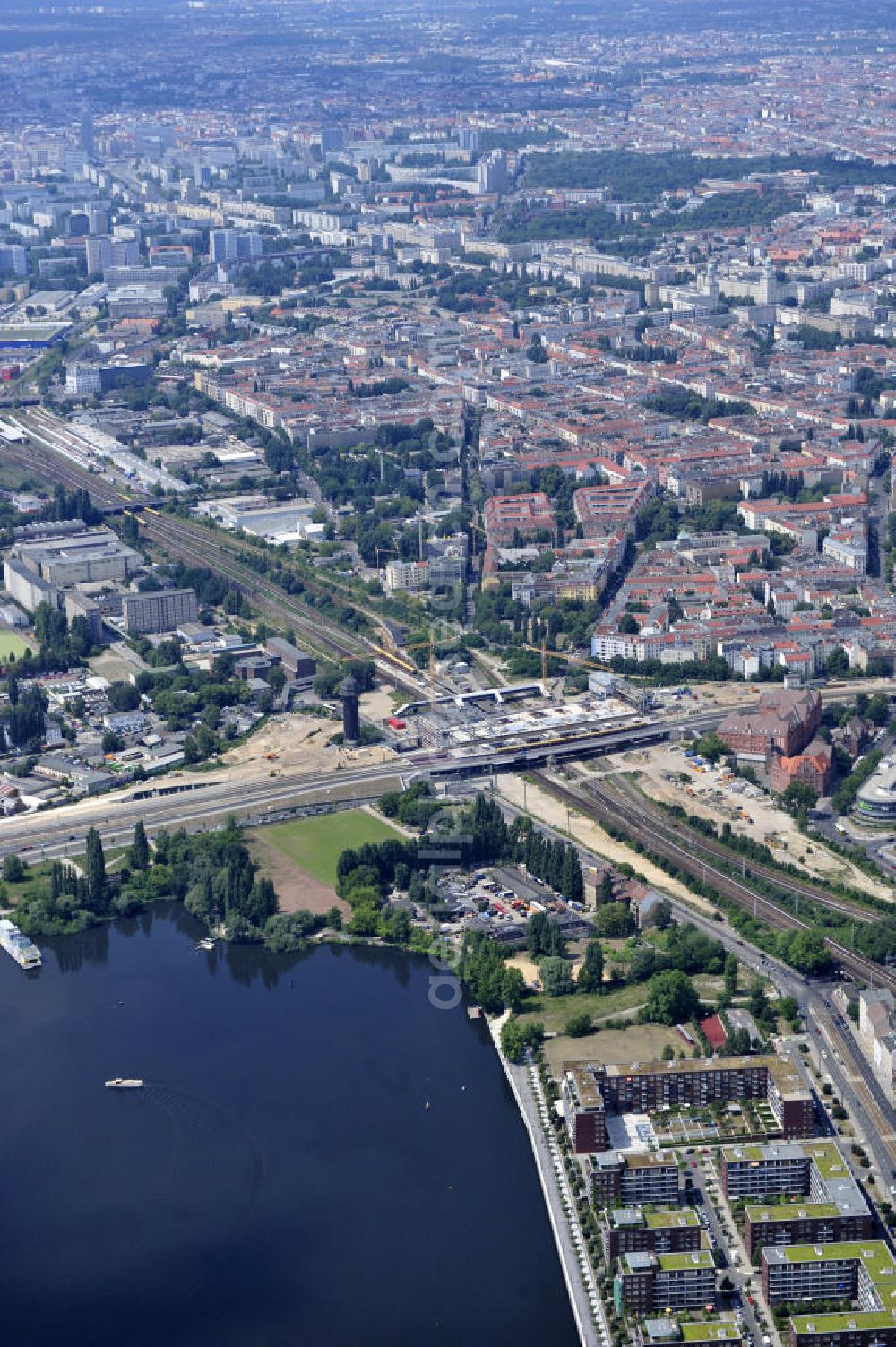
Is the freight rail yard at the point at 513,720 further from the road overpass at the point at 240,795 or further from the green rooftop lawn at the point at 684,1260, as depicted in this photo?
the green rooftop lawn at the point at 684,1260

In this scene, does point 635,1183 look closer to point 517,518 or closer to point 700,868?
point 700,868

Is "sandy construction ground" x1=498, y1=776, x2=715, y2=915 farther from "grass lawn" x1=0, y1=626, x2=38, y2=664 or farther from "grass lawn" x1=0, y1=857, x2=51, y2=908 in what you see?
"grass lawn" x1=0, y1=626, x2=38, y2=664

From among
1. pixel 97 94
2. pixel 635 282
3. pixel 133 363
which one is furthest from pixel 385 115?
pixel 133 363

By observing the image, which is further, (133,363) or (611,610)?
(133,363)

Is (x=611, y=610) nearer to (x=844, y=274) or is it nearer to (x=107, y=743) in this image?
(x=107, y=743)

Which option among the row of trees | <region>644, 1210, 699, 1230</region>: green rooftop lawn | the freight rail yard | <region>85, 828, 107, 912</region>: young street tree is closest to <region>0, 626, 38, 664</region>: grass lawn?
the freight rail yard

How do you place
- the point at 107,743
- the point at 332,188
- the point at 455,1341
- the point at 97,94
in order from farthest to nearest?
the point at 97,94, the point at 332,188, the point at 107,743, the point at 455,1341
